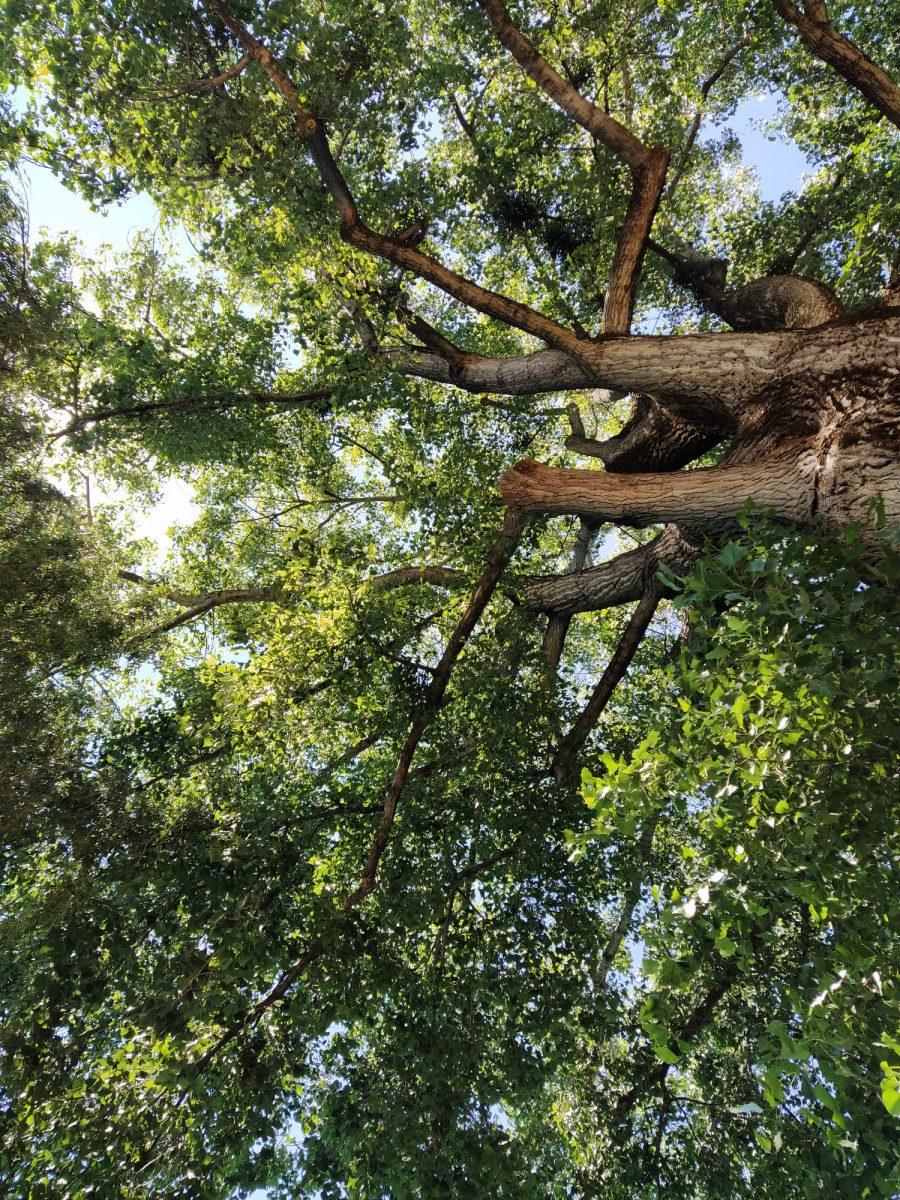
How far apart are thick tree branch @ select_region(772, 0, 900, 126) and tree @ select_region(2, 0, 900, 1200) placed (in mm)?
37

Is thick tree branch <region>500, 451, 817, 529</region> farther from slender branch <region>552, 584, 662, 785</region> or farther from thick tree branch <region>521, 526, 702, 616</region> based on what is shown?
slender branch <region>552, 584, 662, 785</region>

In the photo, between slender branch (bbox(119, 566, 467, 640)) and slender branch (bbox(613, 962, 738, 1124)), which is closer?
slender branch (bbox(613, 962, 738, 1124))

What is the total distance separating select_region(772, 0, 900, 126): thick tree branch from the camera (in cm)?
558

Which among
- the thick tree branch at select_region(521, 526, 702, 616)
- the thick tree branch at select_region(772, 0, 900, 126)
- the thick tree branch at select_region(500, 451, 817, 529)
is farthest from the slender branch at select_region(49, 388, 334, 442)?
the thick tree branch at select_region(772, 0, 900, 126)

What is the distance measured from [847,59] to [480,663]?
6.86 metres

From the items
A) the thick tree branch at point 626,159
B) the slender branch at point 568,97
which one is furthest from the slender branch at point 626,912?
the slender branch at point 568,97

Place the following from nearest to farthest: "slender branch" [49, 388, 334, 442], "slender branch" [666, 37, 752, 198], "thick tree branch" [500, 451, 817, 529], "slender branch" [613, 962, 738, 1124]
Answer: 1. "thick tree branch" [500, 451, 817, 529]
2. "slender branch" [613, 962, 738, 1124]
3. "slender branch" [49, 388, 334, 442]
4. "slender branch" [666, 37, 752, 198]

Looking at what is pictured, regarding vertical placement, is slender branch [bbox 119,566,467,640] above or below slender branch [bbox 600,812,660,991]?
above

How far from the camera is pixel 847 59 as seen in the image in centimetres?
578

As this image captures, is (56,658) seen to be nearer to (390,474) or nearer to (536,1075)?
(390,474)

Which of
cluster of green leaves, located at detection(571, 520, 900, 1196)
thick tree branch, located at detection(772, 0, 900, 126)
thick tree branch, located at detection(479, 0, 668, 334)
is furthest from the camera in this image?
thick tree branch, located at detection(479, 0, 668, 334)

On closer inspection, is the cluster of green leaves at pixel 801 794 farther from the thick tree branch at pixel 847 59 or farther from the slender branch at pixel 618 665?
the thick tree branch at pixel 847 59

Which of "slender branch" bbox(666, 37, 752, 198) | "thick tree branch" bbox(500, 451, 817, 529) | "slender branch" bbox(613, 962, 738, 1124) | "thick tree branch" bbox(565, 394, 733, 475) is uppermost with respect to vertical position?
"slender branch" bbox(666, 37, 752, 198)

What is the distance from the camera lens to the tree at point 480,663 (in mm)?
3025
